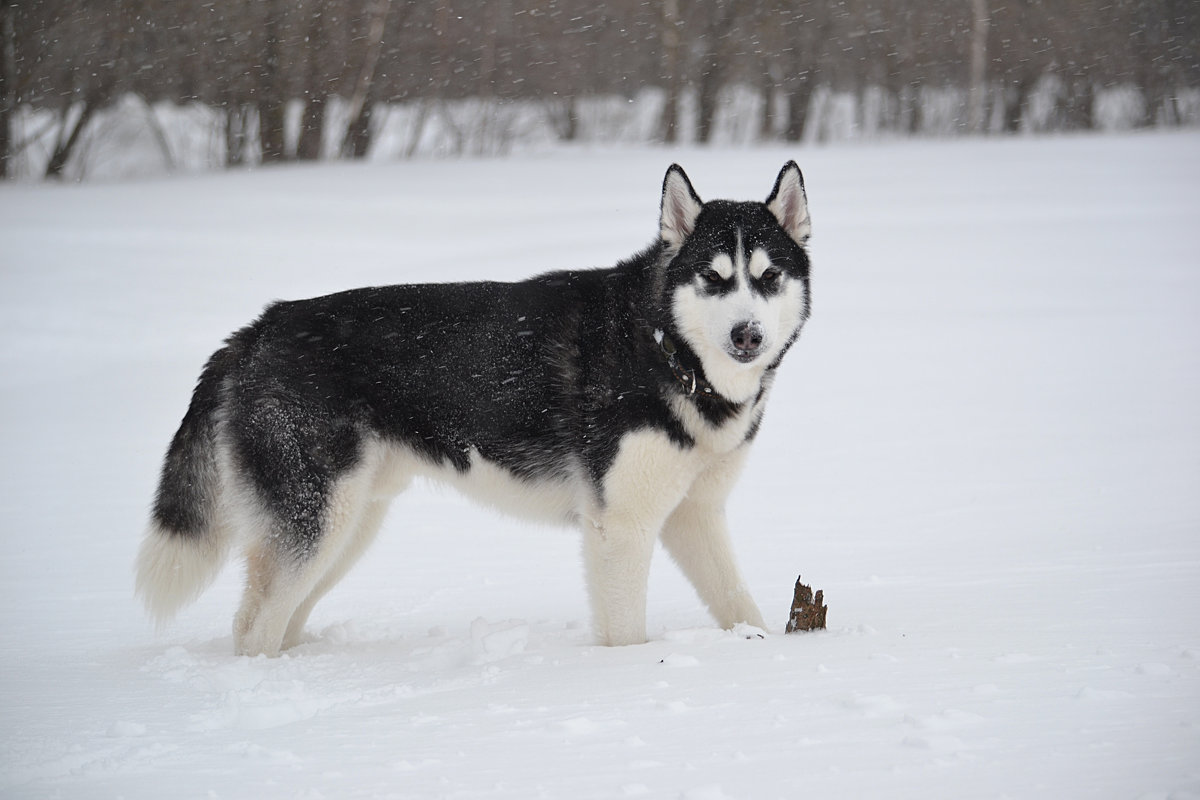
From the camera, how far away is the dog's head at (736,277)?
366 cm

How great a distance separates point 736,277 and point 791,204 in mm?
455

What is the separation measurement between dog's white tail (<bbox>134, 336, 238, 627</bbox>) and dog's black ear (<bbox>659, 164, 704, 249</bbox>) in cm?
180

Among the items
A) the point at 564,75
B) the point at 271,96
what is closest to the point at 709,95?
the point at 564,75

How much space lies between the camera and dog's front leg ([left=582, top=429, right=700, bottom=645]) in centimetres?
377

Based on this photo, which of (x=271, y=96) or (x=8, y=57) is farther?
(x=271, y=96)

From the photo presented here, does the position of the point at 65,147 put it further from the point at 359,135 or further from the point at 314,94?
the point at 359,135

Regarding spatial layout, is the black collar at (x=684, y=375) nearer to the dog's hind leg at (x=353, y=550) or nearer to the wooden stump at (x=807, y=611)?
the wooden stump at (x=807, y=611)

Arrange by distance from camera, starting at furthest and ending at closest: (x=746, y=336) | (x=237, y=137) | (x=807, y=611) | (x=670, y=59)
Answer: (x=670, y=59) → (x=237, y=137) → (x=807, y=611) → (x=746, y=336)

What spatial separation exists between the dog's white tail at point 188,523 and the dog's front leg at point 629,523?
1.50m

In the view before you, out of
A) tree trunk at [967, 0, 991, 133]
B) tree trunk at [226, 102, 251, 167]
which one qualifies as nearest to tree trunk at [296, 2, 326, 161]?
tree trunk at [226, 102, 251, 167]

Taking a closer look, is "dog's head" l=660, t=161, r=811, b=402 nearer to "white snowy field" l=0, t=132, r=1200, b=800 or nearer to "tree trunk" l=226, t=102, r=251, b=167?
"white snowy field" l=0, t=132, r=1200, b=800

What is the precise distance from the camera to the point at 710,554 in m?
4.17

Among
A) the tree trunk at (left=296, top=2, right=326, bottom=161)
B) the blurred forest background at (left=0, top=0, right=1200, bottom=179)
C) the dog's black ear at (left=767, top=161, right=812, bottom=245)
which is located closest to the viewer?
the dog's black ear at (left=767, top=161, right=812, bottom=245)

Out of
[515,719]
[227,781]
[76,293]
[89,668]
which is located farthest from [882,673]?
[76,293]
